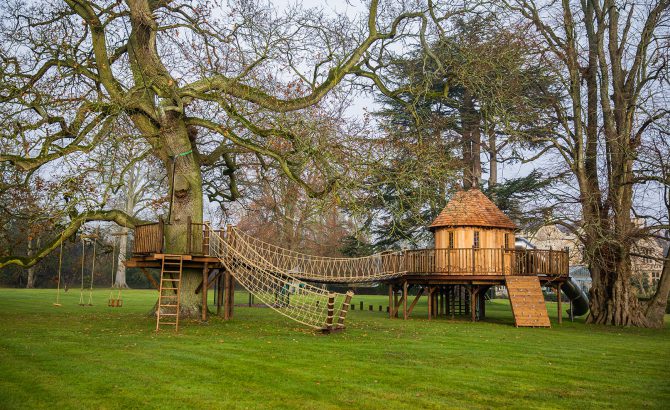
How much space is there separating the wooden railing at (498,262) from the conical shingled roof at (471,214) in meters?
1.42

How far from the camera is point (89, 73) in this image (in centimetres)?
2164

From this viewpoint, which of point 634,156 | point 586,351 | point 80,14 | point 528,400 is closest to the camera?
point 528,400

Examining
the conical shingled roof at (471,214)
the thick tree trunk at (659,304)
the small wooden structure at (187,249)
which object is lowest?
the thick tree trunk at (659,304)

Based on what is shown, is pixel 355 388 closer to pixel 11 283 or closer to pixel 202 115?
pixel 202 115

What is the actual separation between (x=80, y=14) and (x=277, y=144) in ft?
26.2

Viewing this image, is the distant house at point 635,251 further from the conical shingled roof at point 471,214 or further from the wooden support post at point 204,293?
the wooden support post at point 204,293

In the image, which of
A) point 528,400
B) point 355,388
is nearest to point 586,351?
point 528,400

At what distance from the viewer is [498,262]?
2683cm

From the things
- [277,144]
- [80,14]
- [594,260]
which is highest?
[80,14]

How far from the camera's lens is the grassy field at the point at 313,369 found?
32.2 feet

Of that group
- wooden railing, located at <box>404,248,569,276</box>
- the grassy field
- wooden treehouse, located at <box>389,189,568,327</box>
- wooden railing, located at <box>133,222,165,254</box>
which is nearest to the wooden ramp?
wooden treehouse, located at <box>389,189,568,327</box>

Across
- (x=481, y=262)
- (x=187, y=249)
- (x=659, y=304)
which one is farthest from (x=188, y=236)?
(x=659, y=304)

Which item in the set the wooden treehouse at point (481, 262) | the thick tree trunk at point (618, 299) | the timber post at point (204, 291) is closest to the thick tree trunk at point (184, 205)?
the timber post at point (204, 291)

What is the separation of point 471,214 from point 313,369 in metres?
17.3
